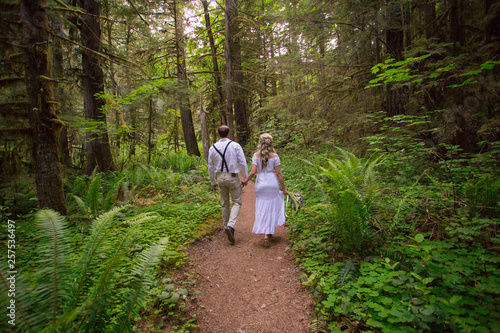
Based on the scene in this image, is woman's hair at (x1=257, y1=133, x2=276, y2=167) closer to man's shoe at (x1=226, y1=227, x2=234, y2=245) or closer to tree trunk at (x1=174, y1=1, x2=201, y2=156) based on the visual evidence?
man's shoe at (x1=226, y1=227, x2=234, y2=245)

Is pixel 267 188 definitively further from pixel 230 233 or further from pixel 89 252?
pixel 89 252

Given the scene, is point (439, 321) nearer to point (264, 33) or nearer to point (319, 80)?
point (319, 80)

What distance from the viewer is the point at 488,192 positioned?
312 cm

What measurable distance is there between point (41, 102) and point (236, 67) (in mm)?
9338

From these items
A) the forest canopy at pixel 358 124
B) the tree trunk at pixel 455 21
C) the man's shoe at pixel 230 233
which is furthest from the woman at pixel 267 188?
the tree trunk at pixel 455 21

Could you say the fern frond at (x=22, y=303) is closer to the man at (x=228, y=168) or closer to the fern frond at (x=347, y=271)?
the fern frond at (x=347, y=271)

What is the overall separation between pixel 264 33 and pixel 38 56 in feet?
38.7

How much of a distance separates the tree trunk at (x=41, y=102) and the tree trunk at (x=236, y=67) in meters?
6.94

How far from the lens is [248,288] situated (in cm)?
343

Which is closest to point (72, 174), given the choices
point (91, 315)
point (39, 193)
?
point (39, 193)

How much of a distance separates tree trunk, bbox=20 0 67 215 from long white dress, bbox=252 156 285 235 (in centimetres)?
383

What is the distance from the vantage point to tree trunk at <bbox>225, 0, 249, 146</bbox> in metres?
10.3

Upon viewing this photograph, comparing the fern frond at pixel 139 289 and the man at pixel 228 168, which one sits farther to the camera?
the man at pixel 228 168

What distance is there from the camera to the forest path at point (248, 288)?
2.74m
